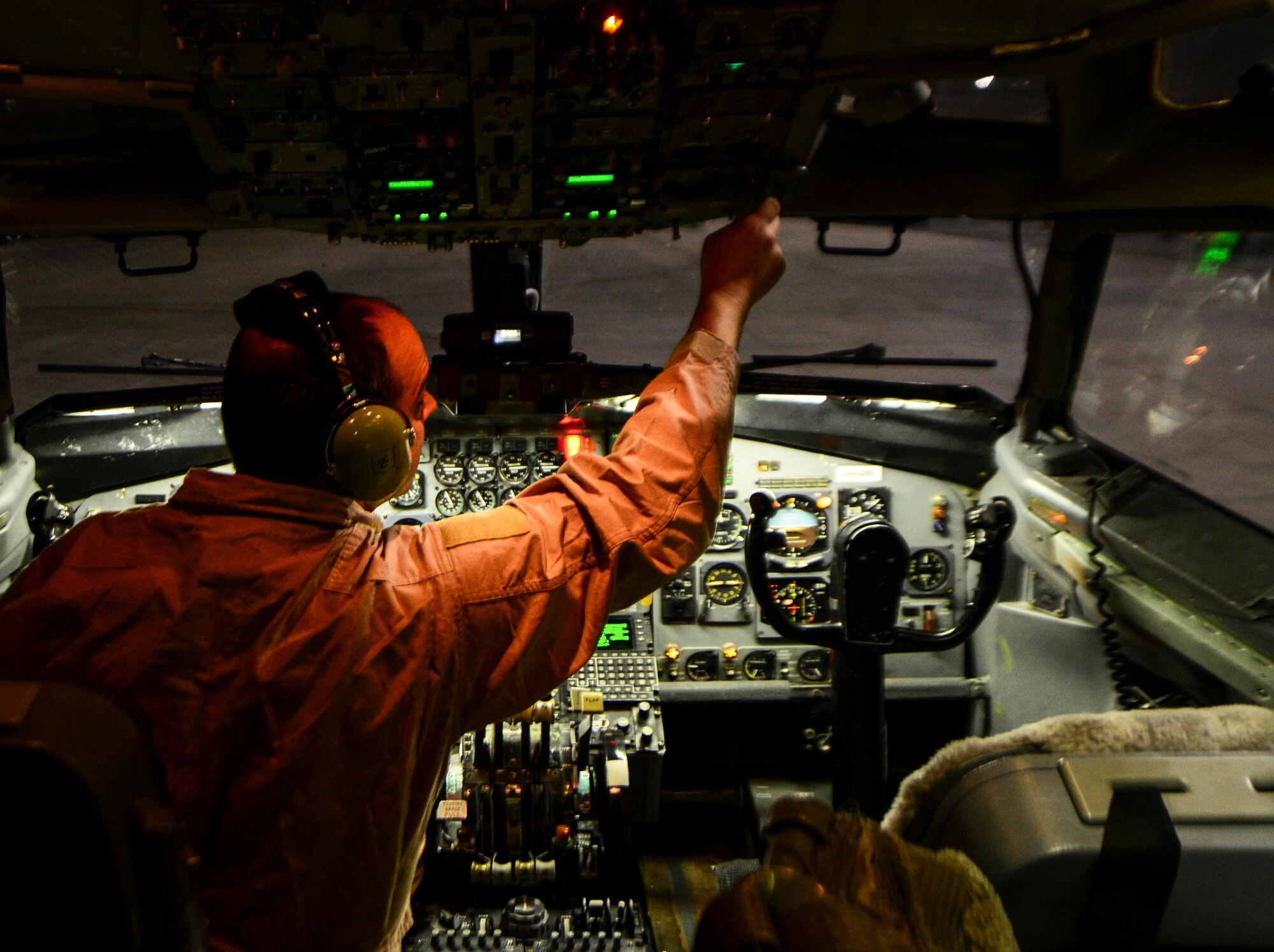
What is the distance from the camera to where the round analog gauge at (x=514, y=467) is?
3.37 meters

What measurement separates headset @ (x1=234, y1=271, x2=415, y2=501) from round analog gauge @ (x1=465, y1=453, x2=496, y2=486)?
231 cm

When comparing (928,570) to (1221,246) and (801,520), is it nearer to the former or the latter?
(801,520)

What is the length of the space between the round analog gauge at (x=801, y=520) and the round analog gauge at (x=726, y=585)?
185mm

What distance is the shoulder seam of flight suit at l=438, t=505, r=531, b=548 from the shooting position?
0.97m

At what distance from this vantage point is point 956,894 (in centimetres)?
82

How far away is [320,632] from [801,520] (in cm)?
272

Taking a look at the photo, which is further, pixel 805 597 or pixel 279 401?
pixel 805 597

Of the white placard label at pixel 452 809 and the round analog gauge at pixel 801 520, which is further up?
the round analog gauge at pixel 801 520

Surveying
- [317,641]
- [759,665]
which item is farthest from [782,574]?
[317,641]

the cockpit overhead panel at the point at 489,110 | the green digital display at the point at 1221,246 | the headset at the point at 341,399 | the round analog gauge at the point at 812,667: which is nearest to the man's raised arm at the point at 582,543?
the headset at the point at 341,399

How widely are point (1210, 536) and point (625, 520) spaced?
199cm

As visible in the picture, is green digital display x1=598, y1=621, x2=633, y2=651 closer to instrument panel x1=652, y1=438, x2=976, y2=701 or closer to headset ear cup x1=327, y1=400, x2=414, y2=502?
instrument panel x1=652, y1=438, x2=976, y2=701

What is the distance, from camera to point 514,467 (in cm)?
338

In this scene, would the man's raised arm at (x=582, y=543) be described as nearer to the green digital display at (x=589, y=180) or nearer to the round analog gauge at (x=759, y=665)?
the green digital display at (x=589, y=180)
